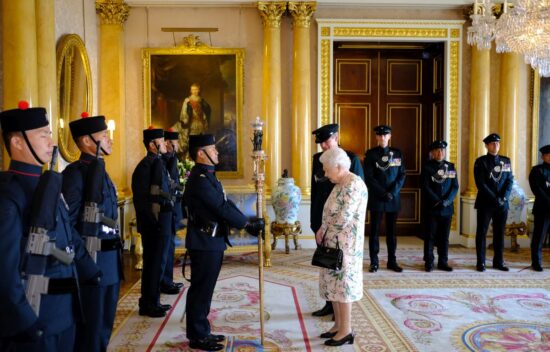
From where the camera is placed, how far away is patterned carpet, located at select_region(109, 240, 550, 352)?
4.01 metres

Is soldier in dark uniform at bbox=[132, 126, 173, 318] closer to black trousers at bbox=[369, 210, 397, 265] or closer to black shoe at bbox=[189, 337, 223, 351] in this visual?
black shoe at bbox=[189, 337, 223, 351]

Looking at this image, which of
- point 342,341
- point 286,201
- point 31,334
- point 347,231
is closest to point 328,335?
point 342,341

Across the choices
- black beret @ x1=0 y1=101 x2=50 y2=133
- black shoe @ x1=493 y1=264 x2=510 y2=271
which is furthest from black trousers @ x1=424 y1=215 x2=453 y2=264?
black beret @ x1=0 y1=101 x2=50 y2=133

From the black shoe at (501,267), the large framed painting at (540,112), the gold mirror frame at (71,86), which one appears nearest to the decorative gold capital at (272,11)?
the gold mirror frame at (71,86)

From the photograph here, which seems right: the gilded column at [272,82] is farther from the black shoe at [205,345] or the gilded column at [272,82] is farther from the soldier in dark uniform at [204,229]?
the black shoe at [205,345]

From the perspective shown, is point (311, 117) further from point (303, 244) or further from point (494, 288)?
point (494, 288)

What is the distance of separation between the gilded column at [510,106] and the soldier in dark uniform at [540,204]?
176 cm

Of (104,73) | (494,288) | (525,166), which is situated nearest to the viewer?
(494,288)

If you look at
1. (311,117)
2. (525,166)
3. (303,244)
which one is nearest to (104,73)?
(311,117)

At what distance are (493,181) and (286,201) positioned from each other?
3001 millimetres

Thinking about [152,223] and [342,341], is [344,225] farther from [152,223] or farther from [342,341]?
[152,223]

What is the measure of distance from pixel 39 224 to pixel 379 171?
16.5 ft

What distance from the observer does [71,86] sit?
6562mm

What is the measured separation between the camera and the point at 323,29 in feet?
27.5
